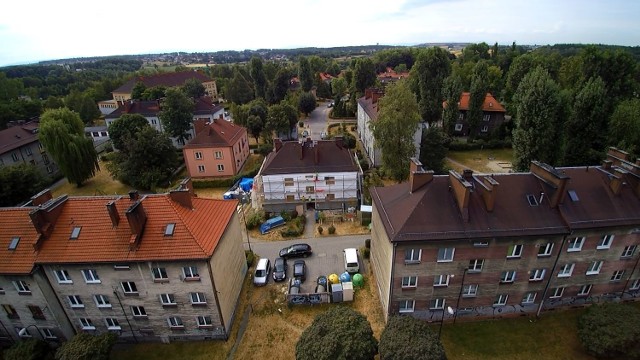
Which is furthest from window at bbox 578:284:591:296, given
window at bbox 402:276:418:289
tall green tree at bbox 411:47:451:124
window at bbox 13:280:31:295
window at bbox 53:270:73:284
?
window at bbox 13:280:31:295

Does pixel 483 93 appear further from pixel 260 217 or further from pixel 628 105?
pixel 260 217

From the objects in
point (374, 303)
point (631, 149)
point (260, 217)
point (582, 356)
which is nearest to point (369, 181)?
point (260, 217)

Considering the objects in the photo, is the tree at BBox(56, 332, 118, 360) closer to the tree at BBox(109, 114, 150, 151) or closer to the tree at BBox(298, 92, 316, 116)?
the tree at BBox(109, 114, 150, 151)

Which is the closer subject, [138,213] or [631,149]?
[138,213]

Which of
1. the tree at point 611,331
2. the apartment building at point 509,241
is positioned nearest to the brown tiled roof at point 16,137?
the apartment building at point 509,241

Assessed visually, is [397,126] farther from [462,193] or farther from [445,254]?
[445,254]

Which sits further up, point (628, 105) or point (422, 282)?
point (628, 105)

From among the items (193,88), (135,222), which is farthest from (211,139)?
(193,88)

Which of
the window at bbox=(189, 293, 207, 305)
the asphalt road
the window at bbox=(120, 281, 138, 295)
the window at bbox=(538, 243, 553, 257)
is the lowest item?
the asphalt road
